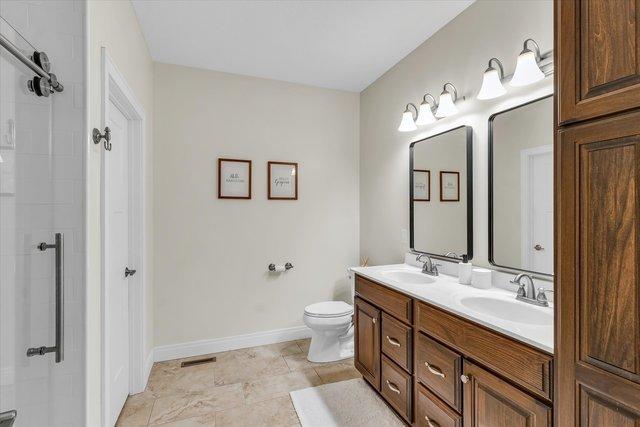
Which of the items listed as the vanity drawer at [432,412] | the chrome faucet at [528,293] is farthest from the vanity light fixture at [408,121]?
the vanity drawer at [432,412]

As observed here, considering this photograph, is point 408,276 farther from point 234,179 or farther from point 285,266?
point 234,179

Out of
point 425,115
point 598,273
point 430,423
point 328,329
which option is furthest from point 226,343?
point 598,273

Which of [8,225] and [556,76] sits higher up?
[556,76]

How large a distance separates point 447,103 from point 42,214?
7.51 ft

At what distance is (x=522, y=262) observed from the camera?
171 cm

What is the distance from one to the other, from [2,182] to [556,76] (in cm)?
190

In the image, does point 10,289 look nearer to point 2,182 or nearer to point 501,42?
point 2,182

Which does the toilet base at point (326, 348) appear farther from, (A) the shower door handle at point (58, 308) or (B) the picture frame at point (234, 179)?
(A) the shower door handle at point (58, 308)

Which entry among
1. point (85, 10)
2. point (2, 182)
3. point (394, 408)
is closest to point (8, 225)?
point (2, 182)

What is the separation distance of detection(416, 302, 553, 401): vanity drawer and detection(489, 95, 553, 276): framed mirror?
579 millimetres

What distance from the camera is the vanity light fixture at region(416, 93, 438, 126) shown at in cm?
232

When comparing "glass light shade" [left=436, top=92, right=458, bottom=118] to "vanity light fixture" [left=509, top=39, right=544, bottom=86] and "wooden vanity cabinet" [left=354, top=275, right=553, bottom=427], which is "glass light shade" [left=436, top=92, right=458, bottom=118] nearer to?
"vanity light fixture" [left=509, top=39, right=544, bottom=86]

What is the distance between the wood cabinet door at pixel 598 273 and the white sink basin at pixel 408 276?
4.26 ft

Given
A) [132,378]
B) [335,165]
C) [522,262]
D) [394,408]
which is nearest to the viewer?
[522,262]
